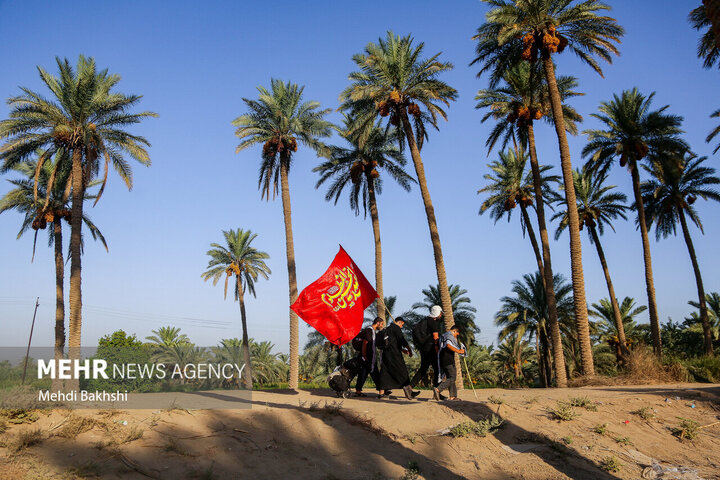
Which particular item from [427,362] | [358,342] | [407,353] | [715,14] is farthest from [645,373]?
[715,14]

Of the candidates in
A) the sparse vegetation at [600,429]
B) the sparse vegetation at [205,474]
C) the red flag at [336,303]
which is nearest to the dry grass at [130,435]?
the sparse vegetation at [205,474]

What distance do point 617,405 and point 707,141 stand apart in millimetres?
21975

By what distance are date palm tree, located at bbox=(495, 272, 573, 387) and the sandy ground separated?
26.5 m

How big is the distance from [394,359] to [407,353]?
337mm

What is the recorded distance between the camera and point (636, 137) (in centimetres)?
2744

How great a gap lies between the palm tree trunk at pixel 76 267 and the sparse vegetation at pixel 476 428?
51.4 feet

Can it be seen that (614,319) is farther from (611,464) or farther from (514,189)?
(611,464)

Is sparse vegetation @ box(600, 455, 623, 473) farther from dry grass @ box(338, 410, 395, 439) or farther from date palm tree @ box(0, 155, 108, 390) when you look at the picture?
date palm tree @ box(0, 155, 108, 390)

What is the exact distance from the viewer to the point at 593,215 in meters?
32.1

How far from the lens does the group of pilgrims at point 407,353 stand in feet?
36.9

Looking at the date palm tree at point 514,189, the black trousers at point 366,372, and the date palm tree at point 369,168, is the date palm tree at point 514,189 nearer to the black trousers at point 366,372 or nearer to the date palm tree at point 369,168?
the date palm tree at point 369,168

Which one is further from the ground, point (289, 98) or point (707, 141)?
point (289, 98)

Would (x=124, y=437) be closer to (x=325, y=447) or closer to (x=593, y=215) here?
(x=325, y=447)

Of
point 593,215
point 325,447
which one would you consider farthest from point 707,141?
point 325,447
